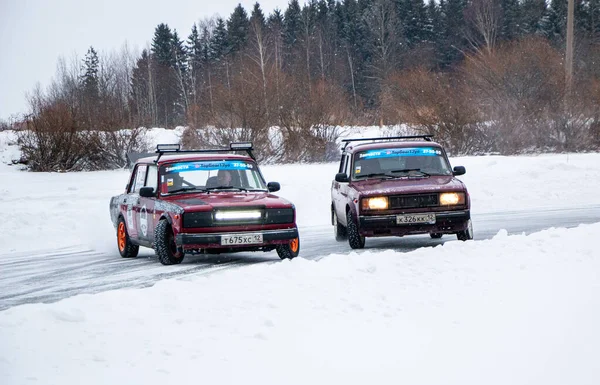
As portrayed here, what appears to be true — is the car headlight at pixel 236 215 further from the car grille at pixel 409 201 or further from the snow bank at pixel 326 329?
the car grille at pixel 409 201

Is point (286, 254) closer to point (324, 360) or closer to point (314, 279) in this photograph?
point (314, 279)

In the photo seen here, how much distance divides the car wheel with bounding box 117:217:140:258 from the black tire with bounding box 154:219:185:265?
1860 millimetres

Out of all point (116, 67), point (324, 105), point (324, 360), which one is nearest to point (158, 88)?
point (116, 67)

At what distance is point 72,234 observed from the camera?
60.7 feet

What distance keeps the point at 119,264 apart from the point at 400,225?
13.8 ft

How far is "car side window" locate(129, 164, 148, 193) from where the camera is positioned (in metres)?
13.9

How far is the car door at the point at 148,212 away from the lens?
12.9 metres

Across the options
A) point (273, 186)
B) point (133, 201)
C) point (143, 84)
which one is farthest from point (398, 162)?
point (143, 84)

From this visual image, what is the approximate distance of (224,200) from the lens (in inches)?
481

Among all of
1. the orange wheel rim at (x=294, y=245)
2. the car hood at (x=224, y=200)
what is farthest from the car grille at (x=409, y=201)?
the car hood at (x=224, y=200)

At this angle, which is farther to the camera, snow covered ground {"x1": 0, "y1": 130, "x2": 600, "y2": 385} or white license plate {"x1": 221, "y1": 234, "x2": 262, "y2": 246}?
white license plate {"x1": 221, "y1": 234, "x2": 262, "y2": 246}

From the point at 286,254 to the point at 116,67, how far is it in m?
85.5

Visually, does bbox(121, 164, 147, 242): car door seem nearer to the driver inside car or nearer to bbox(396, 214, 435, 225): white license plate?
the driver inside car

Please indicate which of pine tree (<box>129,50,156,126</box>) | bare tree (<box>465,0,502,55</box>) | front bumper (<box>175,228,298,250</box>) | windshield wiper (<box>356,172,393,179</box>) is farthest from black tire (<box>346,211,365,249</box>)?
pine tree (<box>129,50,156,126</box>)
